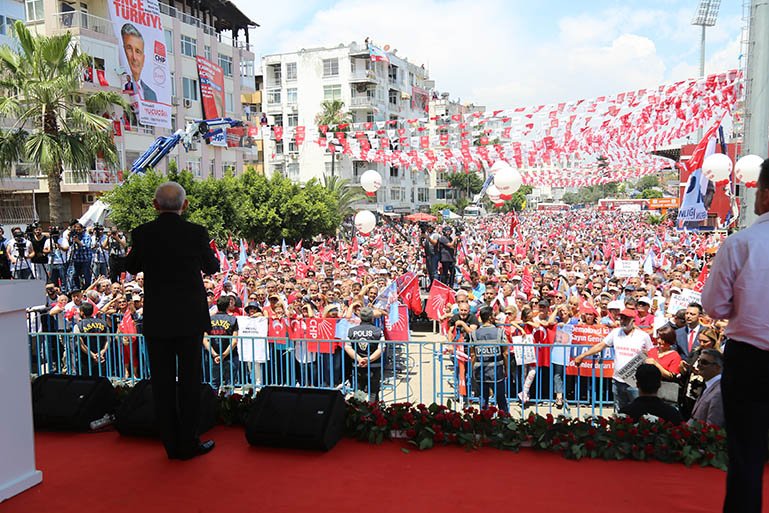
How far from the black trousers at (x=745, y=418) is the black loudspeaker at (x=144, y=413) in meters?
2.85

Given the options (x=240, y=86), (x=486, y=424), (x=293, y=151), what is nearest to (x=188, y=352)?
(x=486, y=424)

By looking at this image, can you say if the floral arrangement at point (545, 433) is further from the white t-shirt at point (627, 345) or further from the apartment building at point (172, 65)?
the apartment building at point (172, 65)

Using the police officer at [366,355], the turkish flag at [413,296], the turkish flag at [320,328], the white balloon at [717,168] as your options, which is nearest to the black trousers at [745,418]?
the police officer at [366,355]

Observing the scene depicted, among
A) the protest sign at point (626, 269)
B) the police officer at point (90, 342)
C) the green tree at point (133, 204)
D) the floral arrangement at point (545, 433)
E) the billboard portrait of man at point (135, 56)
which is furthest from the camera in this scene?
the billboard portrait of man at point (135, 56)

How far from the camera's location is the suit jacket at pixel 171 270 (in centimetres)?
350

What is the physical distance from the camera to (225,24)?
139ft

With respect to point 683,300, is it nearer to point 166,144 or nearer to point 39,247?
point 39,247

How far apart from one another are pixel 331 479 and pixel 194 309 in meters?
1.21

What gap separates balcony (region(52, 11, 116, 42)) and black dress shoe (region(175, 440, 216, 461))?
99.6 ft

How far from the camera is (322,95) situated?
198 ft

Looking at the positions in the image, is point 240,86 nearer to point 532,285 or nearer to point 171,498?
point 532,285

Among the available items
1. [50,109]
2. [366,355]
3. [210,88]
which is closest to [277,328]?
[366,355]

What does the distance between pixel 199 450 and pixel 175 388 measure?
41 cm

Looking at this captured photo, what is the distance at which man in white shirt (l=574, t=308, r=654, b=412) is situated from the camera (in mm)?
6594
